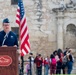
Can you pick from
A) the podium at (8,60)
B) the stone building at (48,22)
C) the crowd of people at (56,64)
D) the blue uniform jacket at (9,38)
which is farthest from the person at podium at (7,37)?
the stone building at (48,22)

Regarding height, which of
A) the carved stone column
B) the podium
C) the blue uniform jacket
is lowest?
the podium

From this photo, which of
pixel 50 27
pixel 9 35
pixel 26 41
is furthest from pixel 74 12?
pixel 9 35

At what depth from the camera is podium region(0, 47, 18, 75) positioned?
34.0 ft

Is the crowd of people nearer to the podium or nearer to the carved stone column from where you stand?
the carved stone column

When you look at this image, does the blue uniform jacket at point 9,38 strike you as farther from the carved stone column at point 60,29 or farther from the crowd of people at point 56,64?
the carved stone column at point 60,29

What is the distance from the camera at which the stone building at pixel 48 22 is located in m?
30.8

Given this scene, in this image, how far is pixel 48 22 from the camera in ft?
102

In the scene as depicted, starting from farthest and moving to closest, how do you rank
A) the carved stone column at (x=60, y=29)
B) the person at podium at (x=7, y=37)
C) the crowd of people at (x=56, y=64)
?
1. the carved stone column at (x=60, y=29)
2. the crowd of people at (x=56, y=64)
3. the person at podium at (x=7, y=37)

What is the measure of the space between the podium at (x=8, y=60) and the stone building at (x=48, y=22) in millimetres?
20218

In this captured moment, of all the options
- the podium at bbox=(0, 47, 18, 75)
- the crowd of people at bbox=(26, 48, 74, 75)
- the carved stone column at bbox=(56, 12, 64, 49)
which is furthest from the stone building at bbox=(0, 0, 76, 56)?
the podium at bbox=(0, 47, 18, 75)

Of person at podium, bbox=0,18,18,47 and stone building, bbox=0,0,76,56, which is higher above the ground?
stone building, bbox=0,0,76,56

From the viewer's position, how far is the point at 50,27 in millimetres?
31203

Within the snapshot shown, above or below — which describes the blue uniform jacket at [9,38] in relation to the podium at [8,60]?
above

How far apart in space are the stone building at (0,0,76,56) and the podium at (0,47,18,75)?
20218mm
